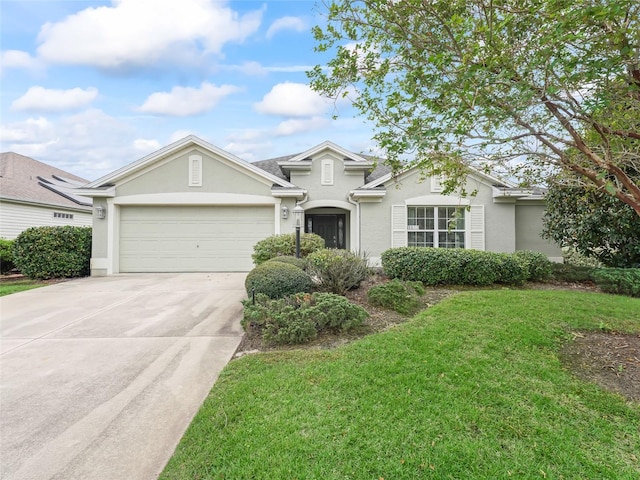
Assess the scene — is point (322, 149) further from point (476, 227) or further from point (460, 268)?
point (460, 268)

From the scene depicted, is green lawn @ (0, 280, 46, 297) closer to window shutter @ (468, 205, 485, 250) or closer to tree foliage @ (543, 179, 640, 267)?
window shutter @ (468, 205, 485, 250)

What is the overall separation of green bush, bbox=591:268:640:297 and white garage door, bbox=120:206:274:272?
10132mm

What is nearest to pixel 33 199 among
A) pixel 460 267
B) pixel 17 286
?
pixel 17 286

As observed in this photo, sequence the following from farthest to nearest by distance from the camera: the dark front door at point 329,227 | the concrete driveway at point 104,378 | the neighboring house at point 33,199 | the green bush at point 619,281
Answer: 1. the dark front door at point 329,227
2. the neighboring house at point 33,199
3. the green bush at point 619,281
4. the concrete driveway at point 104,378

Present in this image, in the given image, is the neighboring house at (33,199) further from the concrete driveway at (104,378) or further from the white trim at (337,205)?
the white trim at (337,205)

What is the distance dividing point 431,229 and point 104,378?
10881mm

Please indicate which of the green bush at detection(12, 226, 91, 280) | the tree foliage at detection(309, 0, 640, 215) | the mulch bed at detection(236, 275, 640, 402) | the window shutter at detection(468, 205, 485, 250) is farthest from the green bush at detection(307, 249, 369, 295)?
the green bush at detection(12, 226, 91, 280)

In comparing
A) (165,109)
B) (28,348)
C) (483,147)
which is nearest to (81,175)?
(165,109)

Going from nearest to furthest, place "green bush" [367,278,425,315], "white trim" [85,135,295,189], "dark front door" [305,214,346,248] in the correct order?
1. "green bush" [367,278,425,315]
2. "white trim" [85,135,295,189]
3. "dark front door" [305,214,346,248]

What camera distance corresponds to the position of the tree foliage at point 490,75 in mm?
3182

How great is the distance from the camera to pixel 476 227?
1206 cm

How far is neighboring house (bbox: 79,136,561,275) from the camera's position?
39.5 ft

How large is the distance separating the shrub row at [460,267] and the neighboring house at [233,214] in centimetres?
321

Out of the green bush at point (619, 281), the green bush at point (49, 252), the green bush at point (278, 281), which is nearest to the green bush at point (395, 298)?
the green bush at point (278, 281)
